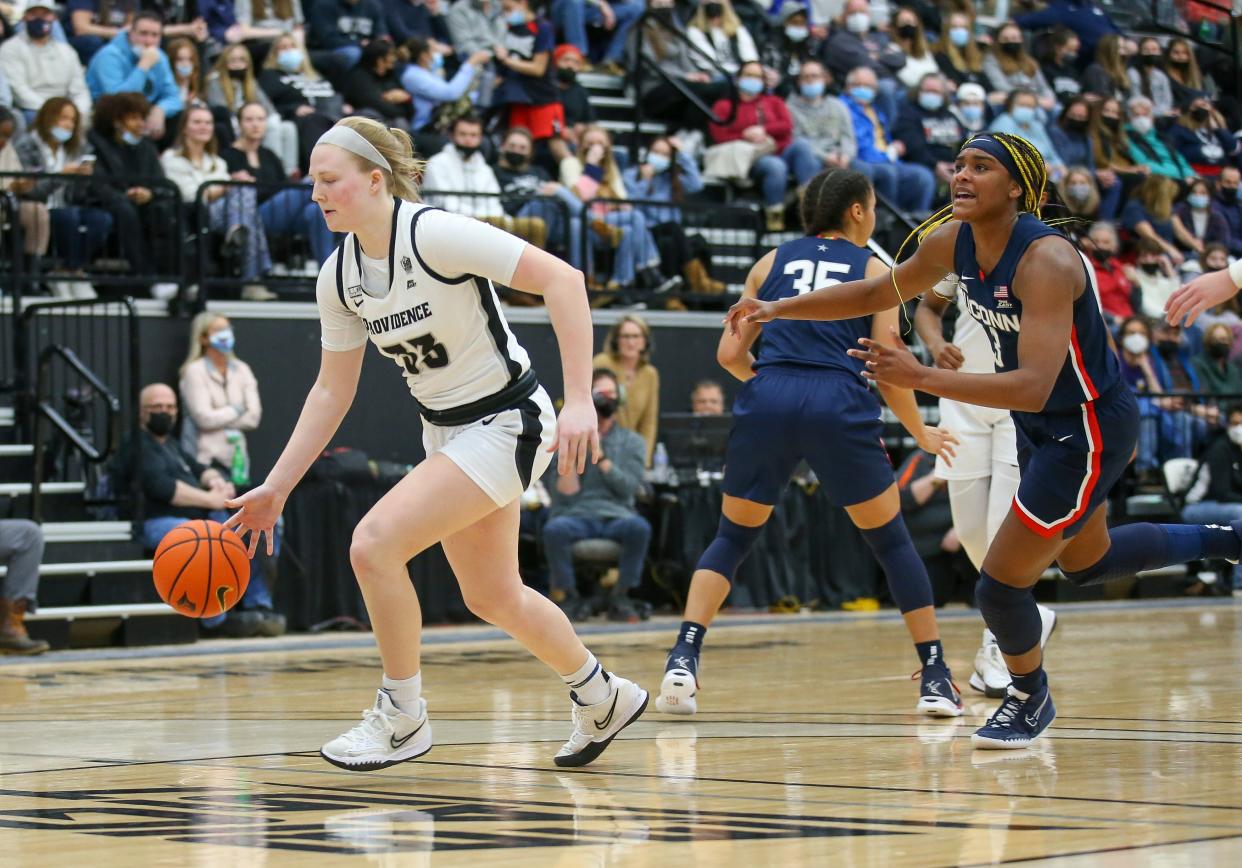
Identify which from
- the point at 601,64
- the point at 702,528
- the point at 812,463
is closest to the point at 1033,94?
the point at 601,64

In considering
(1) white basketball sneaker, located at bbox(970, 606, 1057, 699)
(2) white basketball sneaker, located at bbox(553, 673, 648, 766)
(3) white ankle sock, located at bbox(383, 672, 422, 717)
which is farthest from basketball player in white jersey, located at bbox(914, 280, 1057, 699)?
(3) white ankle sock, located at bbox(383, 672, 422, 717)

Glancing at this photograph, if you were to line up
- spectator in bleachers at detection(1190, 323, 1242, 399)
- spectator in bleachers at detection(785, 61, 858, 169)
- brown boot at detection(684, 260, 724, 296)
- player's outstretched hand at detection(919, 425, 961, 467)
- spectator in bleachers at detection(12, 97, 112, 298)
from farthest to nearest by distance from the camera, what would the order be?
spectator in bleachers at detection(785, 61, 858, 169)
spectator in bleachers at detection(1190, 323, 1242, 399)
brown boot at detection(684, 260, 724, 296)
spectator in bleachers at detection(12, 97, 112, 298)
player's outstretched hand at detection(919, 425, 961, 467)

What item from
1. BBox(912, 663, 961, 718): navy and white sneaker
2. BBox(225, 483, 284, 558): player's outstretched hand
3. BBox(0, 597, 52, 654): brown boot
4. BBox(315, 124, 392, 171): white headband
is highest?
BBox(315, 124, 392, 171): white headband

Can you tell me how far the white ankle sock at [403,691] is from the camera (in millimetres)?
5566

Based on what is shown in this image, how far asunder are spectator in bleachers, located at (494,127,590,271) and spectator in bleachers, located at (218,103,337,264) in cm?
159

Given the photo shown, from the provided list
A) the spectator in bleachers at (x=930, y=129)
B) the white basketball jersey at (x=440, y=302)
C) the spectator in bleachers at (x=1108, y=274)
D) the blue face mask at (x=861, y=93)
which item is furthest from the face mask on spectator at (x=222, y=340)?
the spectator in bleachers at (x=1108, y=274)

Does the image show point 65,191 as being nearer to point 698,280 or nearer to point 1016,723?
point 698,280

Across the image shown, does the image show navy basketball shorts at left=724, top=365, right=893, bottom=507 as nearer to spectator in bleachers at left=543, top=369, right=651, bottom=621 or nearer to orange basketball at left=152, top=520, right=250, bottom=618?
orange basketball at left=152, top=520, right=250, bottom=618

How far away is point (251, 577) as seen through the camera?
1218 cm

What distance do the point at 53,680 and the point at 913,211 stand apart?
1085cm

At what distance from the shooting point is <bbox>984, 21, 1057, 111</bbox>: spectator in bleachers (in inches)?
818

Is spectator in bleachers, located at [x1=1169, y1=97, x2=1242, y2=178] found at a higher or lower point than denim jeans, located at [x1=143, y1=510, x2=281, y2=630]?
higher

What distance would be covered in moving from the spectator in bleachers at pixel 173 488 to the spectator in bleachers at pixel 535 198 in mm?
3602

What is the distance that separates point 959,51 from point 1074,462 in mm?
15560
